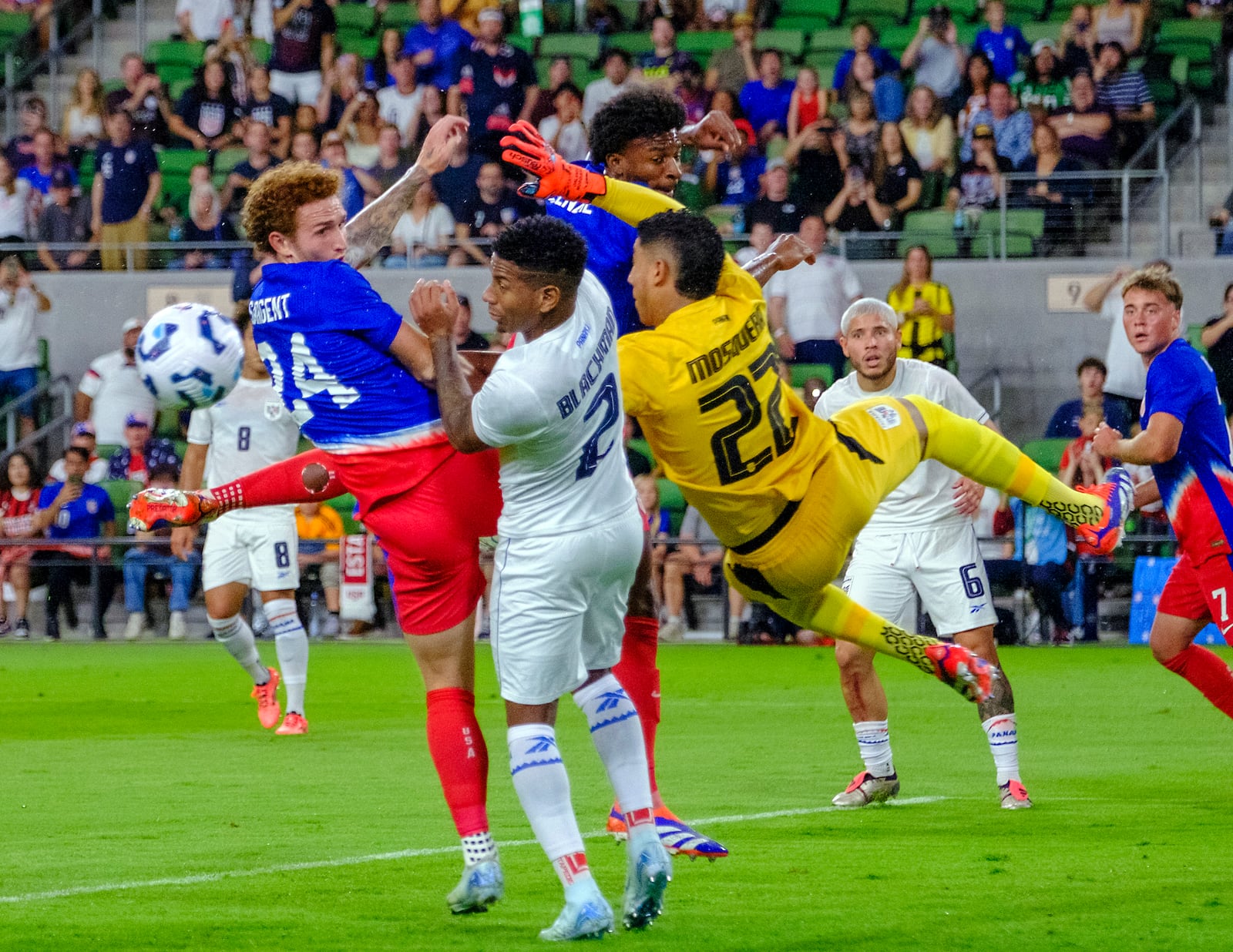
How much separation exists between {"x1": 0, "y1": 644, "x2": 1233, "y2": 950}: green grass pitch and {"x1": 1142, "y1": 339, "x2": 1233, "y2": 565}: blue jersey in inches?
46.4

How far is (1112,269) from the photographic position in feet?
63.1

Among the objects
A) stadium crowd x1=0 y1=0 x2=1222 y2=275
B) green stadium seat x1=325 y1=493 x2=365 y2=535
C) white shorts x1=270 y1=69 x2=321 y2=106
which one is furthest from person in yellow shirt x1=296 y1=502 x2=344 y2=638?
white shorts x1=270 y1=69 x2=321 y2=106

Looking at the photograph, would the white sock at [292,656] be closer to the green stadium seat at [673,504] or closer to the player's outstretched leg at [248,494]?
the player's outstretched leg at [248,494]

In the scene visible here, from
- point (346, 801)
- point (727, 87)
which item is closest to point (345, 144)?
point (727, 87)

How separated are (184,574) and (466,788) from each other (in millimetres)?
13675

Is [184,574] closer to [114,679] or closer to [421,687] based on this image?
[114,679]

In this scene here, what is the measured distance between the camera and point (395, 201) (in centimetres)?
675

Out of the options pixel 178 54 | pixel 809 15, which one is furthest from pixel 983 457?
pixel 178 54

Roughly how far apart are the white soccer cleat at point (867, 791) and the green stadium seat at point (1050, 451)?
9.54 metres

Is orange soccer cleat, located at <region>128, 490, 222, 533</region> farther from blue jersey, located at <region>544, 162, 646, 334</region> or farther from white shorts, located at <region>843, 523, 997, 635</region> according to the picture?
white shorts, located at <region>843, 523, 997, 635</region>

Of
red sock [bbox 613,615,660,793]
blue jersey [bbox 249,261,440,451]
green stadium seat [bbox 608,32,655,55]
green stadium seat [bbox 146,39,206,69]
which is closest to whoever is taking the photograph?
blue jersey [bbox 249,261,440,451]

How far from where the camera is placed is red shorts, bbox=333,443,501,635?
5.84 metres

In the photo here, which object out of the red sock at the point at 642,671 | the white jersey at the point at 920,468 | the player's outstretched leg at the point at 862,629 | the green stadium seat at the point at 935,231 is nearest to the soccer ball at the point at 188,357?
the white jersey at the point at 920,468

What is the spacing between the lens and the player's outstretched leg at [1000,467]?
6566mm
